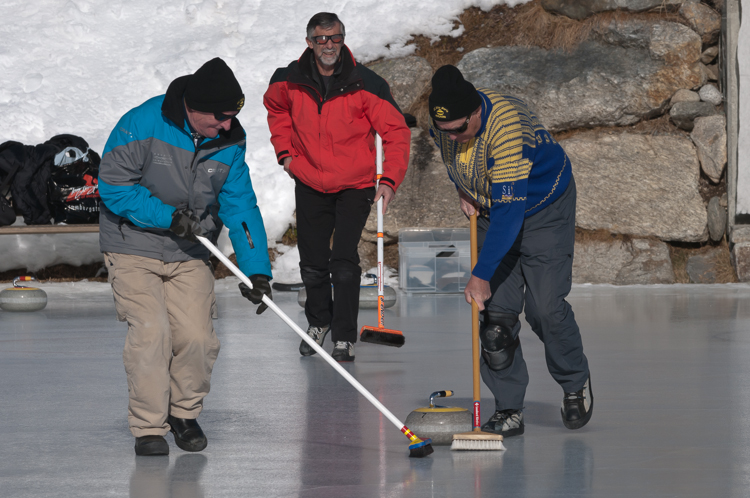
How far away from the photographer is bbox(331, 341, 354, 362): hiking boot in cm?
522

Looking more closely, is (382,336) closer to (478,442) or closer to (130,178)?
(478,442)

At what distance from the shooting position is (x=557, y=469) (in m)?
2.96

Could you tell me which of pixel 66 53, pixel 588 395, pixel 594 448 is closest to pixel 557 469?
pixel 594 448

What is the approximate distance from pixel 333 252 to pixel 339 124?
2.46 ft

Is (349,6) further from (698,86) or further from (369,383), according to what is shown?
(369,383)

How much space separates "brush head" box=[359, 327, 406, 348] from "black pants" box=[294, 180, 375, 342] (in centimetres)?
7

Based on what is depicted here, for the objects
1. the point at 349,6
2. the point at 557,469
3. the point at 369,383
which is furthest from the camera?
the point at 349,6

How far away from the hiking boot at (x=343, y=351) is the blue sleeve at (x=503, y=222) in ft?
6.98

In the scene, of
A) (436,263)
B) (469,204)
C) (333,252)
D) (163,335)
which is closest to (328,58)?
(333,252)

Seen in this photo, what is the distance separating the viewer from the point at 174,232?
326cm

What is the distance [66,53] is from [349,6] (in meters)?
4.06

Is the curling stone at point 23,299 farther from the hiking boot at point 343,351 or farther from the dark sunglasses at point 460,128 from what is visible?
the dark sunglasses at point 460,128

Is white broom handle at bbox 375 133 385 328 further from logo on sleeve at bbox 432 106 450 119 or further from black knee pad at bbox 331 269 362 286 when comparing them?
logo on sleeve at bbox 432 106 450 119

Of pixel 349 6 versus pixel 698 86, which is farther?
pixel 349 6
